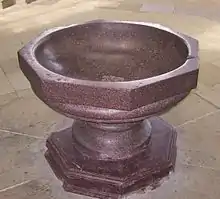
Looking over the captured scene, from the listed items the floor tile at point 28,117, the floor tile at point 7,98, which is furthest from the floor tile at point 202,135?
the floor tile at point 7,98

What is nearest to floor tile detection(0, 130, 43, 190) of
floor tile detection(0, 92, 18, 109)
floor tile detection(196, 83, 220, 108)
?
floor tile detection(0, 92, 18, 109)

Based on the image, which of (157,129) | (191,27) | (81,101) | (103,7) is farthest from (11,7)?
(81,101)

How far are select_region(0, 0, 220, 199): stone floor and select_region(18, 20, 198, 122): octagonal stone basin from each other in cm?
31

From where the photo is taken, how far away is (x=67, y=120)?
2.20 m

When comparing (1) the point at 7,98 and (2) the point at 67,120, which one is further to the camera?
(1) the point at 7,98

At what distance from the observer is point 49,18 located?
11.1ft

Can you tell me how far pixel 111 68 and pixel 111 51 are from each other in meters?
0.07

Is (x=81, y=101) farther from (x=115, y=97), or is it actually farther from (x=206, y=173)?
(x=206, y=173)

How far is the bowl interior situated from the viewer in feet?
6.32

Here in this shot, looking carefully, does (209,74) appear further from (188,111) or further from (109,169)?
(109,169)

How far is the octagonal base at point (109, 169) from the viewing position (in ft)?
5.66

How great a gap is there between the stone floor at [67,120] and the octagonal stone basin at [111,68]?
12.3 inches

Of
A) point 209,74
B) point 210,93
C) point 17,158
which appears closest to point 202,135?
point 210,93

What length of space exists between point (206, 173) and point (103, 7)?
2.02 m
